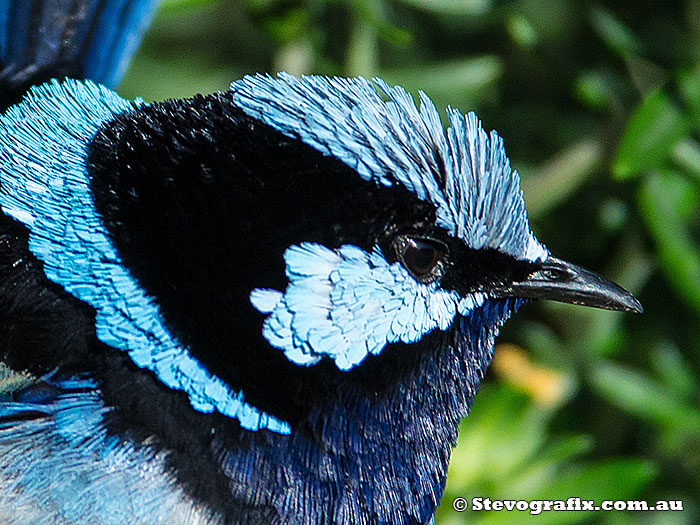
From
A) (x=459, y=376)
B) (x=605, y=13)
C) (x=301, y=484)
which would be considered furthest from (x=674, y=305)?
(x=301, y=484)

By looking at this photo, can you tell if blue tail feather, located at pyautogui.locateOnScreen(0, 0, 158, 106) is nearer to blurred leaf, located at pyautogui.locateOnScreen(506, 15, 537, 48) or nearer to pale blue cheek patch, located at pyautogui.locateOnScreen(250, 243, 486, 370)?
pale blue cheek patch, located at pyautogui.locateOnScreen(250, 243, 486, 370)

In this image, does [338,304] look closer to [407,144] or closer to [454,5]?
[407,144]

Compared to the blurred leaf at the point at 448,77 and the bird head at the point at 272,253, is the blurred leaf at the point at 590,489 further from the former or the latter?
the blurred leaf at the point at 448,77

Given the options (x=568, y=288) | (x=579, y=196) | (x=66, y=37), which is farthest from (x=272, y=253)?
(x=579, y=196)

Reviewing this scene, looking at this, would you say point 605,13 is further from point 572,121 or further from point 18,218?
point 18,218

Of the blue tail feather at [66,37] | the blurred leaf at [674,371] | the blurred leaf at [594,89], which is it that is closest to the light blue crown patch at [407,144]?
the blue tail feather at [66,37]

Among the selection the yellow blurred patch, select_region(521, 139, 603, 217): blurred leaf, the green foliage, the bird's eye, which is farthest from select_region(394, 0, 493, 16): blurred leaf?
the bird's eye
